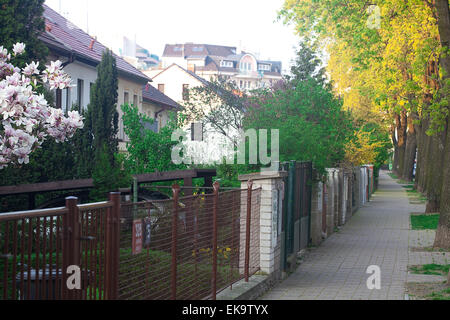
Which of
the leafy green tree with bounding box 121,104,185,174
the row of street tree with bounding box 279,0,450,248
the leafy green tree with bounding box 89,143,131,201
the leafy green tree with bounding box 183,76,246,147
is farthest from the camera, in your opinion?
the leafy green tree with bounding box 183,76,246,147

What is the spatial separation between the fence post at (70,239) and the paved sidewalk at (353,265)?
5693 millimetres

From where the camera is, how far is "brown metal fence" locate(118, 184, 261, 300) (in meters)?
5.62

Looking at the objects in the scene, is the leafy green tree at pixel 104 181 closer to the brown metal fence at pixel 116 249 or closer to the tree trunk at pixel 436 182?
the brown metal fence at pixel 116 249

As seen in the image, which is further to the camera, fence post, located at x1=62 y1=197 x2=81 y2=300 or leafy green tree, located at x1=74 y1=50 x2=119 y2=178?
leafy green tree, located at x1=74 y1=50 x2=119 y2=178

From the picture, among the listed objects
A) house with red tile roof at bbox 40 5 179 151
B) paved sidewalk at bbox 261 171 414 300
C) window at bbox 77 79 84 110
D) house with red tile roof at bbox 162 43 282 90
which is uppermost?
house with red tile roof at bbox 162 43 282 90

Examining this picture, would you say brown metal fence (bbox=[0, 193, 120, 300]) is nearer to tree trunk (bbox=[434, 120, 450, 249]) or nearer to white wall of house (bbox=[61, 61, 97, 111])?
tree trunk (bbox=[434, 120, 450, 249])

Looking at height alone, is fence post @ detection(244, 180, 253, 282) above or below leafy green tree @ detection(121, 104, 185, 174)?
below

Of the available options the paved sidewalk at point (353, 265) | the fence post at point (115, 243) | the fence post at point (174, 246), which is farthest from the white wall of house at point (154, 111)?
the fence post at point (115, 243)

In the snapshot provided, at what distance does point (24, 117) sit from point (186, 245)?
3.03m

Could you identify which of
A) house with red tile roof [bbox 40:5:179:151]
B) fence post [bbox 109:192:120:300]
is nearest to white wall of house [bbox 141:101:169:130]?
house with red tile roof [bbox 40:5:179:151]

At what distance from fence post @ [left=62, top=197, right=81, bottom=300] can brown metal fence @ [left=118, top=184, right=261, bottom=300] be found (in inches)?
28.2
